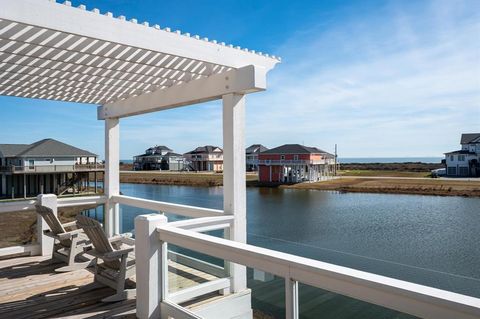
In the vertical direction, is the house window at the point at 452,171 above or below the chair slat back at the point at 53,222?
below

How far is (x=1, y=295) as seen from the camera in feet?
11.4

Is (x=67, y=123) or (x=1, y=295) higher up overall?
(x=67, y=123)

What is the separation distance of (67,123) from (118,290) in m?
31.4

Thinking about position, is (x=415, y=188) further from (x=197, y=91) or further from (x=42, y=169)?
(x=197, y=91)

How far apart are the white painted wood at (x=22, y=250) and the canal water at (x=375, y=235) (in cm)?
115

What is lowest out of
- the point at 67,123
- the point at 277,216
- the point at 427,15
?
the point at 277,216

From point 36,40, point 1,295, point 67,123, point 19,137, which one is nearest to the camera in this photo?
point 36,40

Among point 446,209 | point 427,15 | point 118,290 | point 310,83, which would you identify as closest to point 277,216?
point 310,83

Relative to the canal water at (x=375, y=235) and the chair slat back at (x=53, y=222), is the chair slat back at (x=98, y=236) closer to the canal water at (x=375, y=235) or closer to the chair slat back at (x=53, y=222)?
the chair slat back at (x=53, y=222)

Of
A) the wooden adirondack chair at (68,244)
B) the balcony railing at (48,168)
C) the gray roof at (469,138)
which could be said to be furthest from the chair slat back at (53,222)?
the gray roof at (469,138)

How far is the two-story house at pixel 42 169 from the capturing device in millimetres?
28500

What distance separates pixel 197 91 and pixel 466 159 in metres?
45.8

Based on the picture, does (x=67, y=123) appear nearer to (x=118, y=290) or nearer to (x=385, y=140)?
(x=118, y=290)

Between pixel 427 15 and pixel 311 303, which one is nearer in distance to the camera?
pixel 311 303
